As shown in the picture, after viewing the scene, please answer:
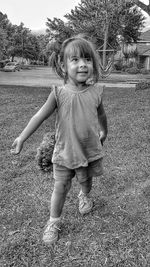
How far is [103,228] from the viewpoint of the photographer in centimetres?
298

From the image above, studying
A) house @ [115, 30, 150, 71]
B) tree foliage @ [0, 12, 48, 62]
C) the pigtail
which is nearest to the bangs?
the pigtail

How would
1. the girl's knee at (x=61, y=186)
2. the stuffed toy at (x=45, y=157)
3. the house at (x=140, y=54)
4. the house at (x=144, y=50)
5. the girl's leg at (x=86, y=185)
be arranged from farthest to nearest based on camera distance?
the house at (x=144, y=50) < the house at (x=140, y=54) < the stuffed toy at (x=45, y=157) < the girl's leg at (x=86, y=185) < the girl's knee at (x=61, y=186)

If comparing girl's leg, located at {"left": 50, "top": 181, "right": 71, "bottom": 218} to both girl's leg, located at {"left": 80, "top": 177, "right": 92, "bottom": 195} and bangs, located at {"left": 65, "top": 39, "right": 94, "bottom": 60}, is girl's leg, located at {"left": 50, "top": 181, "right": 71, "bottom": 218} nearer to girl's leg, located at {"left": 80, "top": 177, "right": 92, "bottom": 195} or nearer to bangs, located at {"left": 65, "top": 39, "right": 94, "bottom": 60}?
girl's leg, located at {"left": 80, "top": 177, "right": 92, "bottom": 195}

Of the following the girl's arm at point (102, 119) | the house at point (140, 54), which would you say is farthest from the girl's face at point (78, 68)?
the house at point (140, 54)

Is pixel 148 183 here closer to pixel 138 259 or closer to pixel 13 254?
pixel 138 259

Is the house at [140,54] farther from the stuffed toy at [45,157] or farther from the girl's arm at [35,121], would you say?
the girl's arm at [35,121]

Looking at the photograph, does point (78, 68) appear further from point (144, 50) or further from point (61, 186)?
point (144, 50)

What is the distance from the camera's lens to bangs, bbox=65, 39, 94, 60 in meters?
2.52

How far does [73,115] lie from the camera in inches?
101

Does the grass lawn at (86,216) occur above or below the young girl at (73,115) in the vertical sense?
below

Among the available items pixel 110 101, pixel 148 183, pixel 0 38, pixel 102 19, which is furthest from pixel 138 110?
pixel 102 19

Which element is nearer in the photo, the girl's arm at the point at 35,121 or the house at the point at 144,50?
the girl's arm at the point at 35,121

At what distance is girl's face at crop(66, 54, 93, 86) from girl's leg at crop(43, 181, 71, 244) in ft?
2.81

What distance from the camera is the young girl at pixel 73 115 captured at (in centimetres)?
252
